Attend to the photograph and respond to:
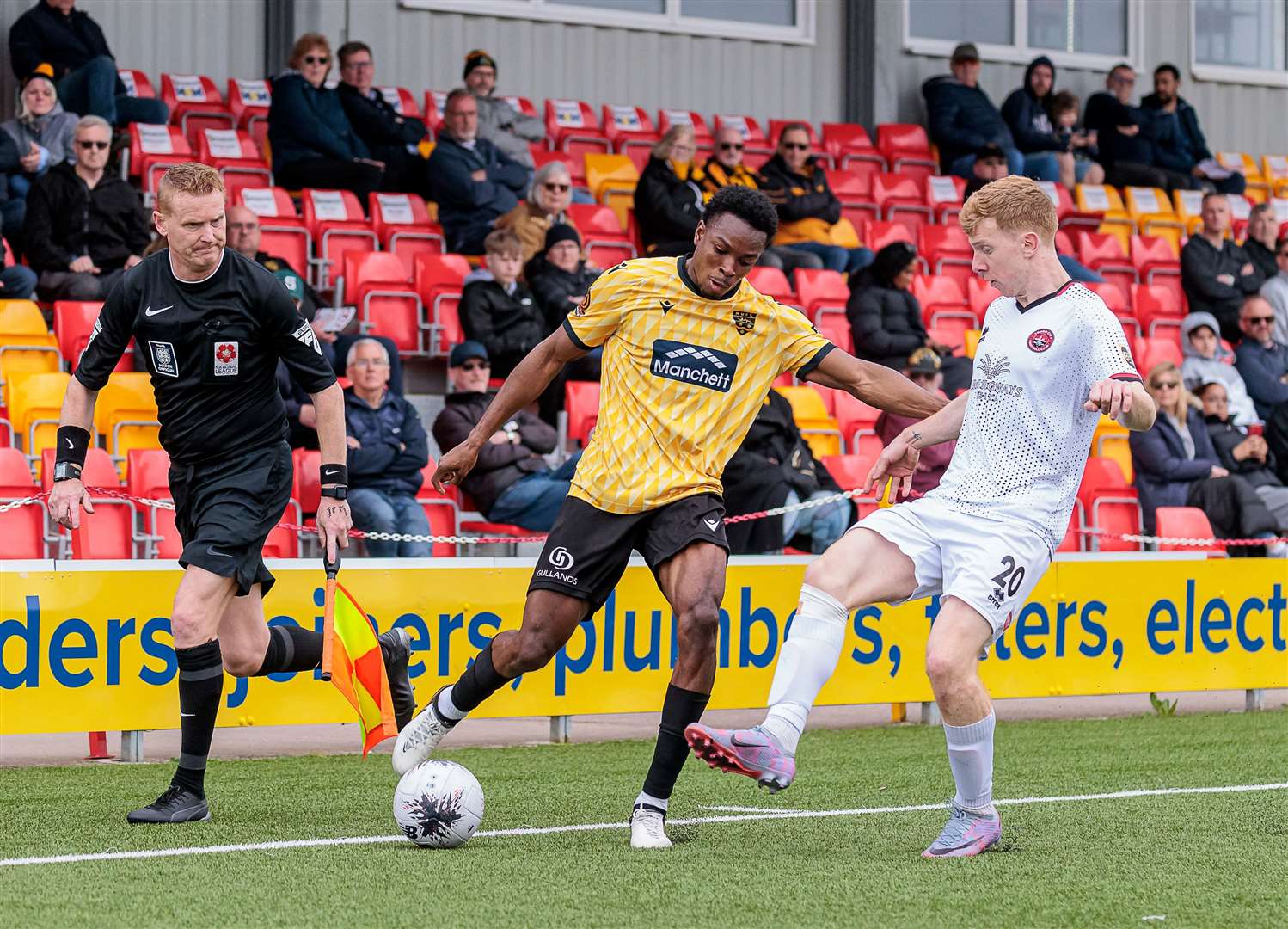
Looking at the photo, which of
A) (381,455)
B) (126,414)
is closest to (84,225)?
(126,414)

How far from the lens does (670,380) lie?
581cm

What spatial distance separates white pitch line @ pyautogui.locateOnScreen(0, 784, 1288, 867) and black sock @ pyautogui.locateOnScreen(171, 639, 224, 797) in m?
0.59

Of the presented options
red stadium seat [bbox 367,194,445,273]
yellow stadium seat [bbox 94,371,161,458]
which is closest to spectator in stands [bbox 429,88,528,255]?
red stadium seat [bbox 367,194,445,273]

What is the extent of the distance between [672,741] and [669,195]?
8.85m

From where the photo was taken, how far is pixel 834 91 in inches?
→ 741

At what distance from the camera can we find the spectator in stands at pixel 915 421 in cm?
1159

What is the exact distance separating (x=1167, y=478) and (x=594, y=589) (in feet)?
24.4

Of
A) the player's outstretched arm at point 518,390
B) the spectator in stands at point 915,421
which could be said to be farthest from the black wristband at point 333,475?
the spectator in stands at point 915,421

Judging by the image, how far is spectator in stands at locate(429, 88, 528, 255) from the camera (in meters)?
13.9

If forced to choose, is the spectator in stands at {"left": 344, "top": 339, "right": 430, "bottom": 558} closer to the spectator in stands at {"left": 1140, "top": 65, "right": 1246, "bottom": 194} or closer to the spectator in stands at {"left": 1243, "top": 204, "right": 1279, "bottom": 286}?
the spectator in stands at {"left": 1243, "top": 204, "right": 1279, "bottom": 286}

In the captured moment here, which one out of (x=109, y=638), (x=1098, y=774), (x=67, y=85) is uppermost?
(x=67, y=85)

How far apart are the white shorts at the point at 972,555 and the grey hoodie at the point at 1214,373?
8.70 meters

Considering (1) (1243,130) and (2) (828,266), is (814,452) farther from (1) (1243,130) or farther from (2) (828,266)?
(1) (1243,130)

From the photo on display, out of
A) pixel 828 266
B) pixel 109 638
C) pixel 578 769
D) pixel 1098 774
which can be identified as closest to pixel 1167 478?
pixel 828 266
